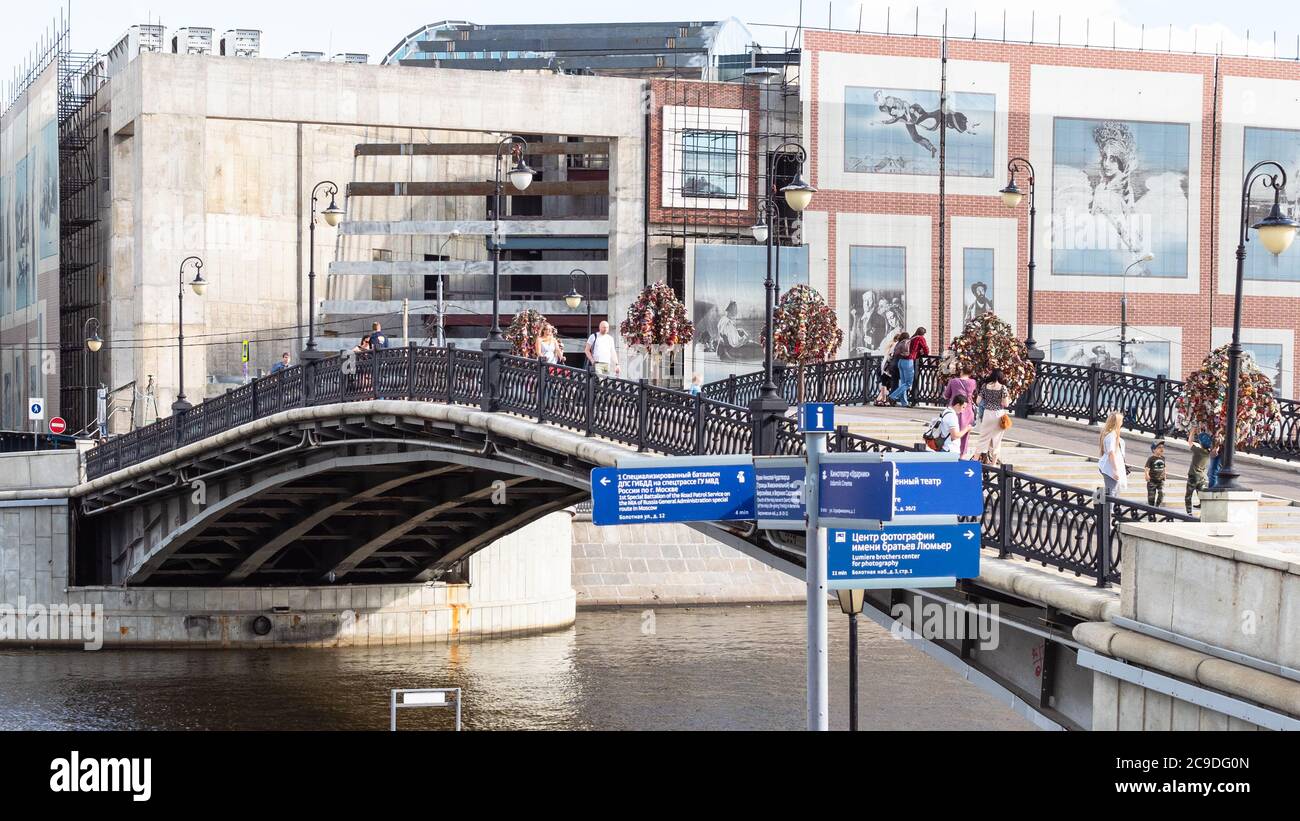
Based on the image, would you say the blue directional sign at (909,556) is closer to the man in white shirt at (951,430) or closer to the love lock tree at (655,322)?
the man in white shirt at (951,430)

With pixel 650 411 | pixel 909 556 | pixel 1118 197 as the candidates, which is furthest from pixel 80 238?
pixel 909 556

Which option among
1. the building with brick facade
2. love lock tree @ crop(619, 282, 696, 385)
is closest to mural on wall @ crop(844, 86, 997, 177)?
the building with brick facade

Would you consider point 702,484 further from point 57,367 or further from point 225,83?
point 57,367

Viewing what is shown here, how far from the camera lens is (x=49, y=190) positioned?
69.1 m

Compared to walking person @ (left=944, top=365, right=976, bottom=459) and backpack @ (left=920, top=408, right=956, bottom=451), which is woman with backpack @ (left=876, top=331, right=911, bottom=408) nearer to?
walking person @ (left=944, top=365, right=976, bottom=459)

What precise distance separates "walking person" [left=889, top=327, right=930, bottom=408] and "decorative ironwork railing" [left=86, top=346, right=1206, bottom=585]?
27 centimetres

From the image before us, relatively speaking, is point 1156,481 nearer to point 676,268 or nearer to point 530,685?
point 530,685

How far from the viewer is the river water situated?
29797 millimetres

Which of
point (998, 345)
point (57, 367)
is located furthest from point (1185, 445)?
point (57, 367)

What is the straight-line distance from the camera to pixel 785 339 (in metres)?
29.7

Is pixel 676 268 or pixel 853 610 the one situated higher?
pixel 676 268

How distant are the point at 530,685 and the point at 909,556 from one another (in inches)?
985

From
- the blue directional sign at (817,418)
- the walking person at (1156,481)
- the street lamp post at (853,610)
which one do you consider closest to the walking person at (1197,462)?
the walking person at (1156,481)

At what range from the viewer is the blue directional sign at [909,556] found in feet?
29.7
